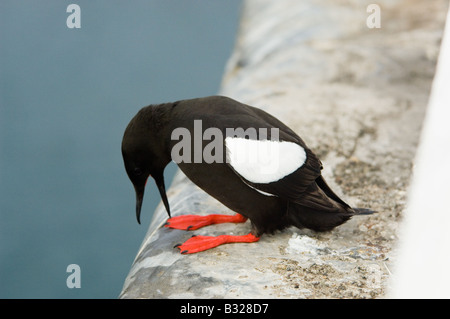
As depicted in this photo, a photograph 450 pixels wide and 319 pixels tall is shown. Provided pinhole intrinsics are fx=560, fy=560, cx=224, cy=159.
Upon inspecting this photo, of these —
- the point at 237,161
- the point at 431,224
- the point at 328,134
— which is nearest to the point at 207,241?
the point at 237,161

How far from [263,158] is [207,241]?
48 centimetres

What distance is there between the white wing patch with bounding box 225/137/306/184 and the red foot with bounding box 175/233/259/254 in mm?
334

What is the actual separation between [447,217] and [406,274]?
277 mm

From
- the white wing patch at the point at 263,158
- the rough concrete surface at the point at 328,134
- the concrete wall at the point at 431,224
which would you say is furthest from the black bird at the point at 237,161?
the concrete wall at the point at 431,224

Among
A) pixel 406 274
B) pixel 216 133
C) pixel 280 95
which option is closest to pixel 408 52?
pixel 280 95

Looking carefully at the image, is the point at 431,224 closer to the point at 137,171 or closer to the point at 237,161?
the point at 237,161

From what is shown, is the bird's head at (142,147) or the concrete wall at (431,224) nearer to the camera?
the concrete wall at (431,224)

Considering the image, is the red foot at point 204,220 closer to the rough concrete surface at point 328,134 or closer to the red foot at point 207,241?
the rough concrete surface at point 328,134

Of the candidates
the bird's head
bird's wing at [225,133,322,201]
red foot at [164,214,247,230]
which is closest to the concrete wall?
bird's wing at [225,133,322,201]

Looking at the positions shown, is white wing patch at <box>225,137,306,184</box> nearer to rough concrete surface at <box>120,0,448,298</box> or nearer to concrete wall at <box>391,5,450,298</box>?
rough concrete surface at <box>120,0,448,298</box>

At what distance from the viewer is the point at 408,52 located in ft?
16.6

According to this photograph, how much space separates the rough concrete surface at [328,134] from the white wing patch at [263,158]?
0.37m

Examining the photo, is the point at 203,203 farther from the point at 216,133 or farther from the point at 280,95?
the point at 280,95

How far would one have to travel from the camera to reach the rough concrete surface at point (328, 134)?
2375 mm
